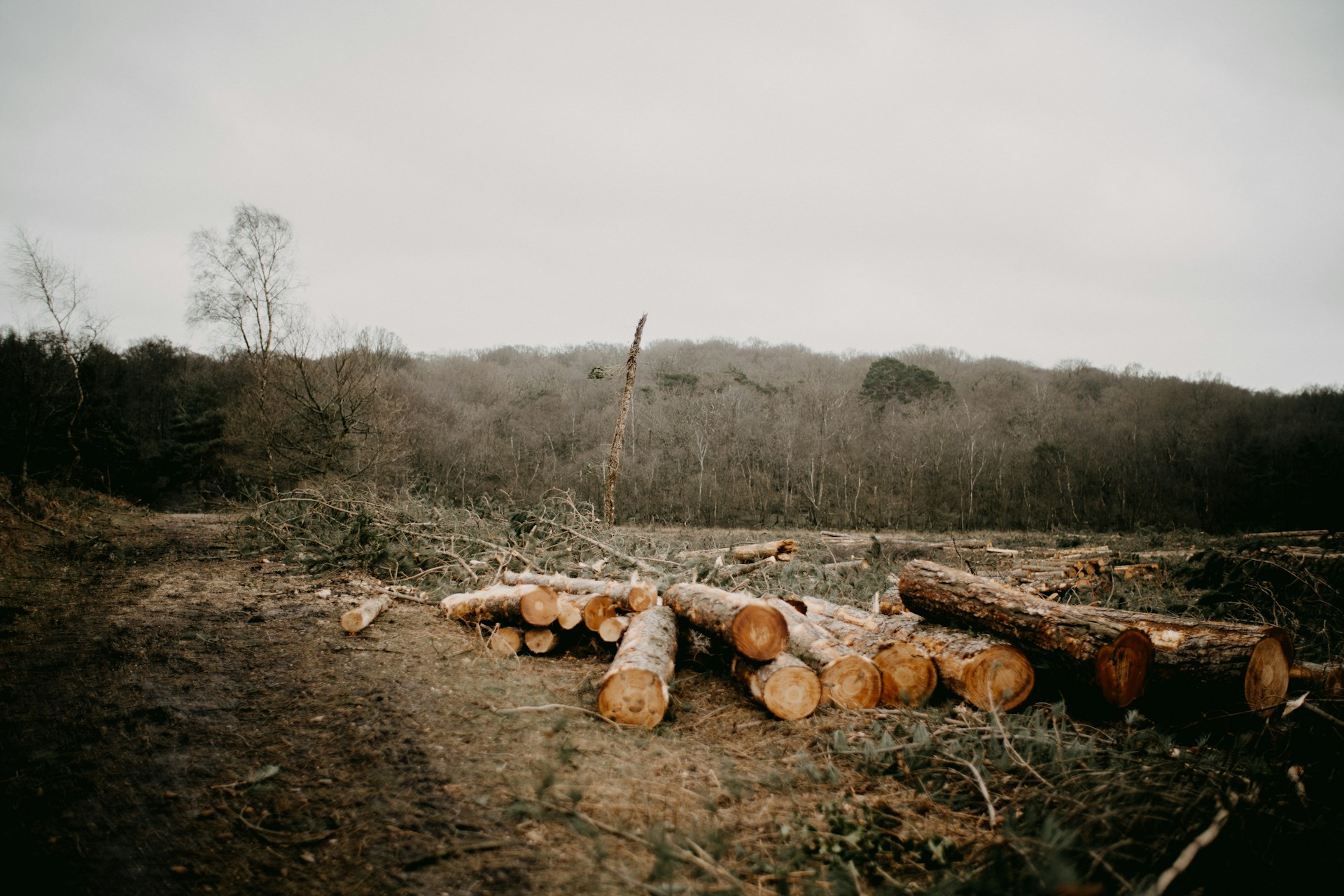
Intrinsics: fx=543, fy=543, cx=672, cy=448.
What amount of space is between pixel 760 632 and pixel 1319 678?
3647mm

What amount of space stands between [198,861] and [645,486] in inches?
1150

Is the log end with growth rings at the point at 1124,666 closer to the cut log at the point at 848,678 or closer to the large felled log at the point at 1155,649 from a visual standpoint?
the large felled log at the point at 1155,649

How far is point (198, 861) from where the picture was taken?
208cm

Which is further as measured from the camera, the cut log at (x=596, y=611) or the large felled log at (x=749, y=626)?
the cut log at (x=596, y=611)

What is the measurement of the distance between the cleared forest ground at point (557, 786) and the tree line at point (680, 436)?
8.07 m

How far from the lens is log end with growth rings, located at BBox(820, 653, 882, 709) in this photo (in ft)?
12.2

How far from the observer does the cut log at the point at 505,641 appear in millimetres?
4875

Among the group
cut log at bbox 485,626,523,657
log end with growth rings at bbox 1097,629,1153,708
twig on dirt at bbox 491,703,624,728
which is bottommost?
cut log at bbox 485,626,523,657

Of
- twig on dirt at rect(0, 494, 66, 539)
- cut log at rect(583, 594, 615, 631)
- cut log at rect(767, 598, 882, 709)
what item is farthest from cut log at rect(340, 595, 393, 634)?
twig on dirt at rect(0, 494, 66, 539)

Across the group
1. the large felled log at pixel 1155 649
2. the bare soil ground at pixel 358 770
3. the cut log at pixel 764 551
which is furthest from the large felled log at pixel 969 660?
the cut log at pixel 764 551

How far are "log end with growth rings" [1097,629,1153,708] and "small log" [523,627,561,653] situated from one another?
410 cm

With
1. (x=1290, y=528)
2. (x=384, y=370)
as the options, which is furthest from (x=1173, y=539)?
(x=384, y=370)

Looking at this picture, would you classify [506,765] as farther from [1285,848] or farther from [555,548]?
[555,548]

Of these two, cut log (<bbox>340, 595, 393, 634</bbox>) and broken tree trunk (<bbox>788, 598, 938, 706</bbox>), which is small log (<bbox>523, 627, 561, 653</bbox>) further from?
broken tree trunk (<bbox>788, 598, 938, 706</bbox>)
